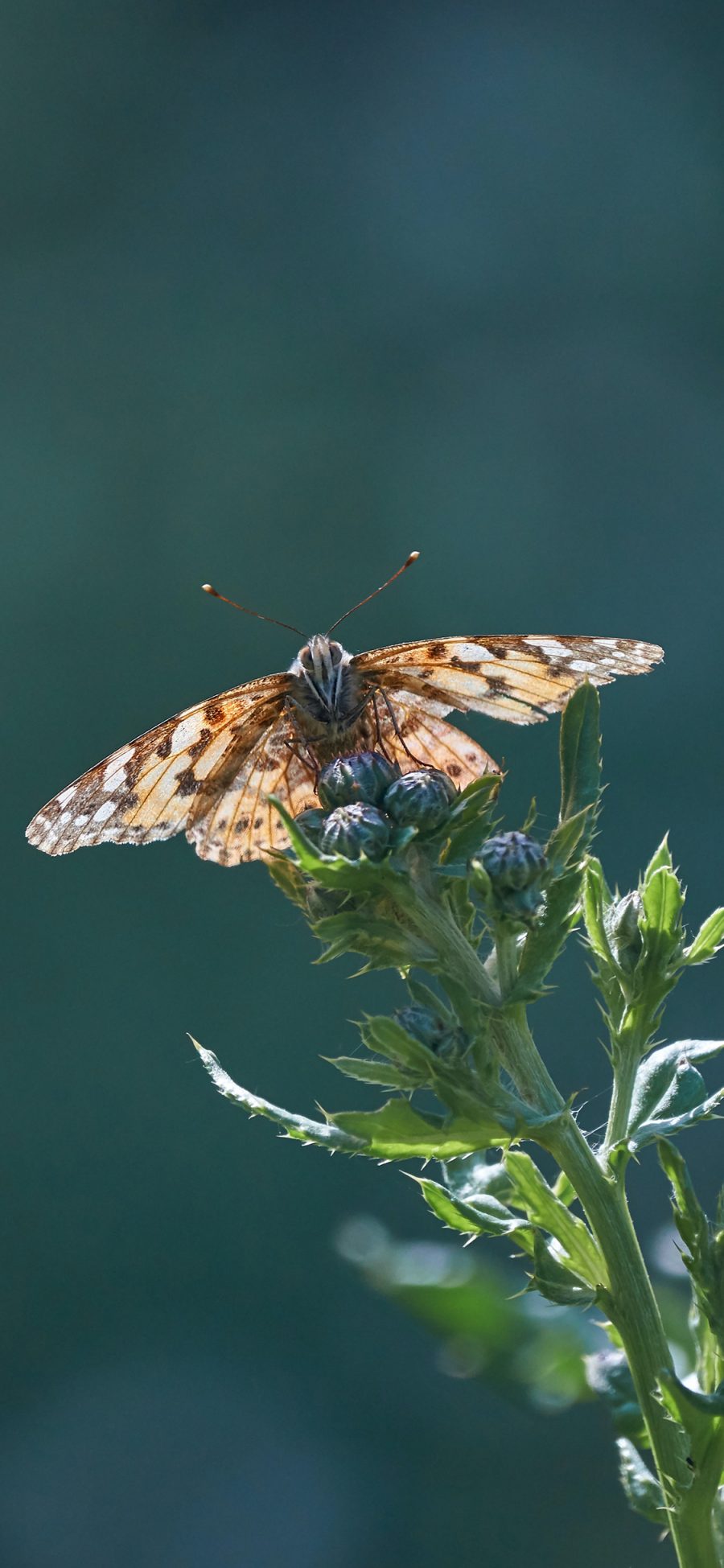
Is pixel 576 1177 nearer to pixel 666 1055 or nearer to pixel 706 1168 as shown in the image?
pixel 666 1055

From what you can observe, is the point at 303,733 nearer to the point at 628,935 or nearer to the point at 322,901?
the point at 322,901

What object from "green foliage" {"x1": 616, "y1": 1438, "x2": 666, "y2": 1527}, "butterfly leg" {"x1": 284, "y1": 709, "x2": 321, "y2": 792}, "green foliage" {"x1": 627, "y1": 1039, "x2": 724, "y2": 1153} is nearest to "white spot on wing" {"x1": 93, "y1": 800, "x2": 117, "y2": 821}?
"butterfly leg" {"x1": 284, "y1": 709, "x2": 321, "y2": 792}

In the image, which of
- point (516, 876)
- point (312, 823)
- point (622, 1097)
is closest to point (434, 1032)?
point (516, 876)

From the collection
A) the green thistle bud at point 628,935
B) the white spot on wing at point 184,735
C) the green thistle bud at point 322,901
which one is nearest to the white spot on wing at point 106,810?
the white spot on wing at point 184,735

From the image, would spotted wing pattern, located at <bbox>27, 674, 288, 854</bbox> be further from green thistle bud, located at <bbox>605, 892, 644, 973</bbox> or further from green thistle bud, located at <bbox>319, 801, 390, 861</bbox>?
green thistle bud, located at <bbox>605, 892, 644, 973</bbox>

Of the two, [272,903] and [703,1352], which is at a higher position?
[272,903]

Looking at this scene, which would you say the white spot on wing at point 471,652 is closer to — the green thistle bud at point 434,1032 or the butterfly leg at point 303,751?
the butterfly leg at point 303,751

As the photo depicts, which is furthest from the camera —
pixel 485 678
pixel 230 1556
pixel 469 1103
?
pixel 230 1556

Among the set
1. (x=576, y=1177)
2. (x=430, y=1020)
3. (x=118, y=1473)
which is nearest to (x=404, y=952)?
(x=430, y=1020)
